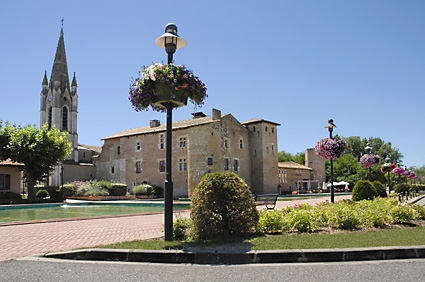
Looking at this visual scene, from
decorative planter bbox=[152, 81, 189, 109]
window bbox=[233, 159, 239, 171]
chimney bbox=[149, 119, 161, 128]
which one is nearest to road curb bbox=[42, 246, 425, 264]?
decorative planter bbox=[152, 81, 189, 109]

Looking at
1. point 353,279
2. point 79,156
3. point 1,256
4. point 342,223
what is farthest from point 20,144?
point 79,156

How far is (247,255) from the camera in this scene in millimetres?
6152

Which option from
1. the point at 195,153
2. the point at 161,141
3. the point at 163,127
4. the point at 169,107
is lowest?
the point at 169,107

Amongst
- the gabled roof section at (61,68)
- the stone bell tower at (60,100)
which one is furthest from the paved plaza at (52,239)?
the gabled roof section at (61,68)

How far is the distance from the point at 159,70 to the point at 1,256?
178 inches

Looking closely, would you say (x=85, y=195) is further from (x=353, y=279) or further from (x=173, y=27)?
(x=353, y=279)

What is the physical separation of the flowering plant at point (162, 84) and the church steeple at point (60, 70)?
6211 centimetres

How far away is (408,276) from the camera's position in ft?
16.6

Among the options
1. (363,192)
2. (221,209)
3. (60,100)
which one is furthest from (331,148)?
(60,100)

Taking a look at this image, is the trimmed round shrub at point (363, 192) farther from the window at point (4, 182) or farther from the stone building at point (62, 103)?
the stone building at point (62, 103)

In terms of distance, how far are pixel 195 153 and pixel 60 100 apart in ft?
118

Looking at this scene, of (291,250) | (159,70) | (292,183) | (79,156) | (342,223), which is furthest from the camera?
(79,156)

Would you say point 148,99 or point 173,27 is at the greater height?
point 173,27

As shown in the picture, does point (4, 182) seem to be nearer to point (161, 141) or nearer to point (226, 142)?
point (161, 141)
